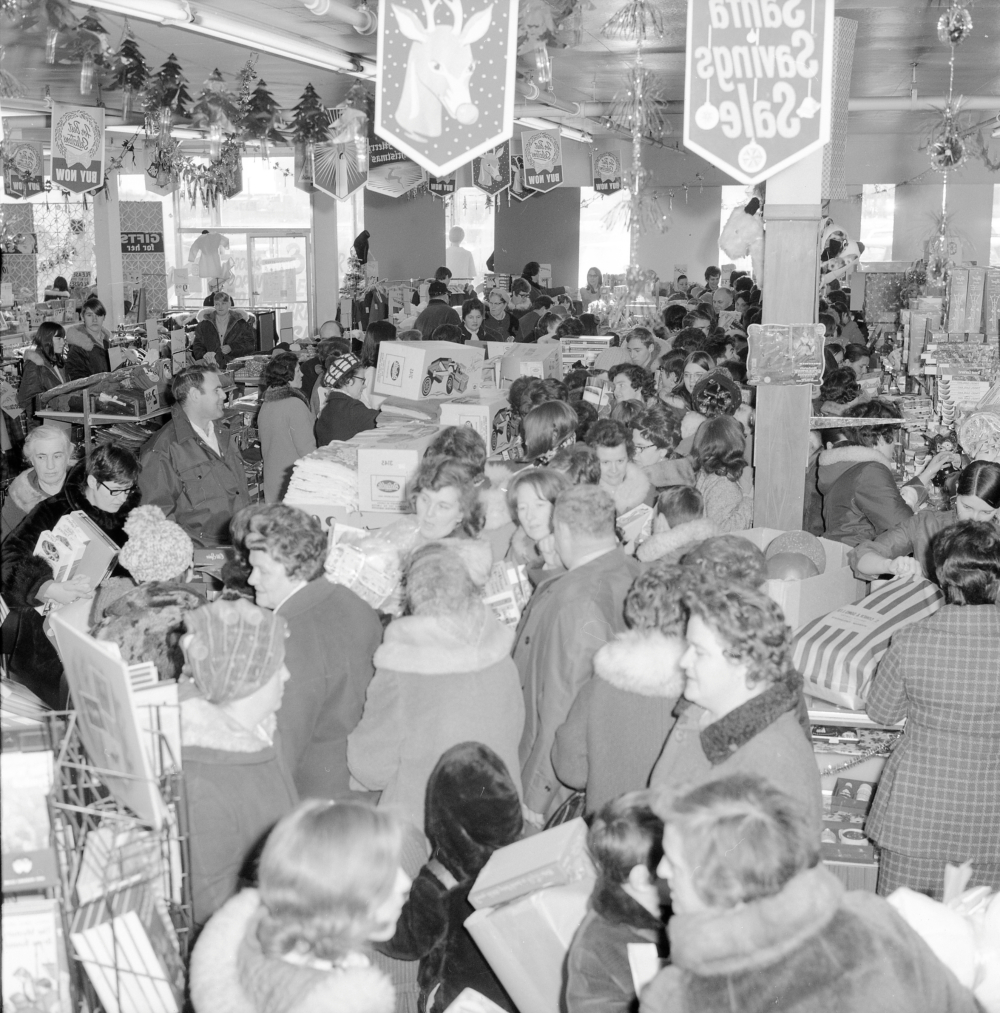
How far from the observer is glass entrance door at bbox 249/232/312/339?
21766 mm

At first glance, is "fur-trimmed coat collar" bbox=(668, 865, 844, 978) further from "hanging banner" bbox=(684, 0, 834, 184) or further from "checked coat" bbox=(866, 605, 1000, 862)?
"hanging banner" bbox=(684, 0, 834, 184)

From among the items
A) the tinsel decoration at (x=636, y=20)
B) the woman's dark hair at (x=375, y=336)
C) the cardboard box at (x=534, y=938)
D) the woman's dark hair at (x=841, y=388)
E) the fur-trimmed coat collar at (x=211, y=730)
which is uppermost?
the tinsel decoration at (x=636, y=20)

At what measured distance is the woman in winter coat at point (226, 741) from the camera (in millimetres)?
2629

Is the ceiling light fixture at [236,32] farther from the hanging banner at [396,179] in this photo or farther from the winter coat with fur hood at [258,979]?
the winter coat with fur hood at [258,979]

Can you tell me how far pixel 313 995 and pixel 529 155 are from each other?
13.8 metres

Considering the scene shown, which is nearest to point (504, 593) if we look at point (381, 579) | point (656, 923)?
point (381, 579)

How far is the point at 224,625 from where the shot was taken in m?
2.66

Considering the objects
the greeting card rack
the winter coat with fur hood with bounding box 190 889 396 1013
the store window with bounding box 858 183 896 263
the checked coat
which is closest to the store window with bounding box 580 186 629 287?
the store window with bounding box 858 183 896 263

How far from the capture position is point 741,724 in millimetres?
2617

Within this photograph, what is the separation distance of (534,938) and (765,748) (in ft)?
2.23

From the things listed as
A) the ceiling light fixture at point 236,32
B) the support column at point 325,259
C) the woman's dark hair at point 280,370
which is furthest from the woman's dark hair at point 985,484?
the support column at point 325,259

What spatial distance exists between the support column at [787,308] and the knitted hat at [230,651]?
3.05m

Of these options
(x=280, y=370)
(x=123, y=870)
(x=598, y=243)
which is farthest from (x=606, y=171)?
(x=123, y=870)

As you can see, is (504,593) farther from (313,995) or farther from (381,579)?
(313,995)
